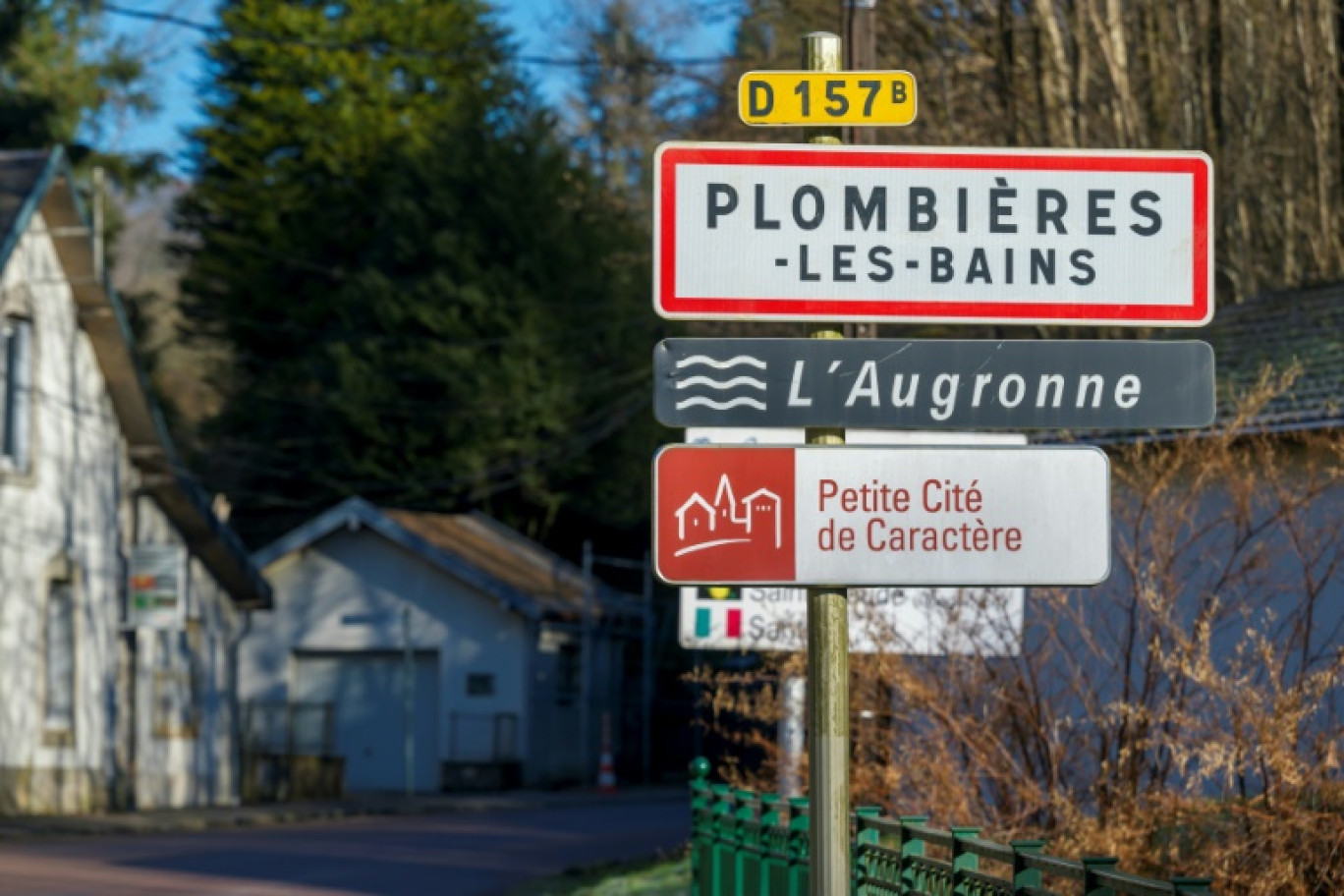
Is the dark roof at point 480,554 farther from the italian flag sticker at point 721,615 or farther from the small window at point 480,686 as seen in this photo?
the italian flag sticker at point 721,615

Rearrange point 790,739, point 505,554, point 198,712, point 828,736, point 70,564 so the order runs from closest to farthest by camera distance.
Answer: point 828,736 → point 790,739 → point 70,564 → point 198,712 → point 505,554

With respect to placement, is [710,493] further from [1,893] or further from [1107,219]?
[1,893]

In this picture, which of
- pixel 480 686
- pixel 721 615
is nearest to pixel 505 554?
pixel 480 686

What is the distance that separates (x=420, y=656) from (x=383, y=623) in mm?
927

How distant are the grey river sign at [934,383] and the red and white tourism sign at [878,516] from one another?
0.09m

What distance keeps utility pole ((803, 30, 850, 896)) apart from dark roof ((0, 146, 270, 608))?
891 inches

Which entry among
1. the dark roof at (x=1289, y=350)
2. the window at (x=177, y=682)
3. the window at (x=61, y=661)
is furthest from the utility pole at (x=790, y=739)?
the window at (x=177, y=682)

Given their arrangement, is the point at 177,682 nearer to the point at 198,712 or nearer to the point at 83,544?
the point at 198,712

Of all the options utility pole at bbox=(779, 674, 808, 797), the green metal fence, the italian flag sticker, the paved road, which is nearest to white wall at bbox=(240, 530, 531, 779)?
the paved road

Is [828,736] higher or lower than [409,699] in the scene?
higher

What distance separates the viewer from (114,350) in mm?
30000

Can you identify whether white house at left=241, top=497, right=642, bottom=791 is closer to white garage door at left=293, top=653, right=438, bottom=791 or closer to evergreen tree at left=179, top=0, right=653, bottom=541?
white garage door at left=293, top=653, right=438, bottom=791

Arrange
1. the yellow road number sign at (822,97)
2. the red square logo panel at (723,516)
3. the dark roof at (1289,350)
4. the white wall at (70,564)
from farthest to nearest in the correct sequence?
1. the white wall at (70,564)
2. the dark roof at (1289,350)
3. the yellow road number sign at (822,97)
4. the red square logo panel at (723,516)

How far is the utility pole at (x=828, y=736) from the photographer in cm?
572
